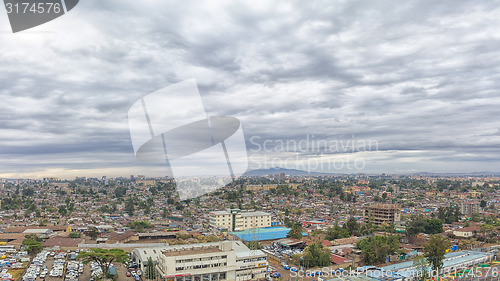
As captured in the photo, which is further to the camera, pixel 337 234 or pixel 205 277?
pixel 337 234

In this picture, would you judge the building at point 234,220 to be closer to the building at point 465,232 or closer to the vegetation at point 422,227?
the vegetation at point 422,227

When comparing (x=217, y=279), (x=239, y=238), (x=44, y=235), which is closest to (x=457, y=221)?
(x=239, y=238)

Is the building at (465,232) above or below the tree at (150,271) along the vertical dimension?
below

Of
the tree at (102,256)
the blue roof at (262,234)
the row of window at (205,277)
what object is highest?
the tree at (102,256)

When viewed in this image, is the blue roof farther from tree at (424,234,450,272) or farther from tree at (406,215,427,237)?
tree at (424,234,450,272)

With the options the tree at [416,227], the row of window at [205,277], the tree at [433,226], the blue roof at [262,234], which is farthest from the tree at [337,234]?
the row of window at [205,277]

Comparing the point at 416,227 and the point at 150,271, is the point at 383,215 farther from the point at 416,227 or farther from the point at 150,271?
the point at 150,271

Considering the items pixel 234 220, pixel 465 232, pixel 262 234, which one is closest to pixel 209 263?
pixel 262 234
